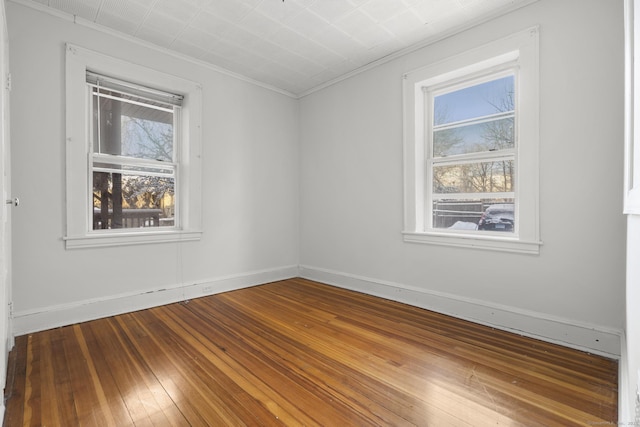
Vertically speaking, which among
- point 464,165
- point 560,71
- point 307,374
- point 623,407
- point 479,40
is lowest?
point 307,374

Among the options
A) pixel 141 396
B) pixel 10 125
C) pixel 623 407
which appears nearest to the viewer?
pixel 623 407

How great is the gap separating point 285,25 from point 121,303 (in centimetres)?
309

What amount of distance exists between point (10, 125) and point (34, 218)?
757mm

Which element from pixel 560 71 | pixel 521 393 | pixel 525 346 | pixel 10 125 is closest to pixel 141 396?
pixel 521 393

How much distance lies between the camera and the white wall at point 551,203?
85.0 inches

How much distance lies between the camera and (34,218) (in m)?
2.57

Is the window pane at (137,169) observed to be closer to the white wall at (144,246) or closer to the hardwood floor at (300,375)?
the white wall at (144,246)

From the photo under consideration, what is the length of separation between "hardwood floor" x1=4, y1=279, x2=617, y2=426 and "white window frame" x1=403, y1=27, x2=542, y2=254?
795 mm

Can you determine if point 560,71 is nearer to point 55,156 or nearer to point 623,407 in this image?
point 623,407

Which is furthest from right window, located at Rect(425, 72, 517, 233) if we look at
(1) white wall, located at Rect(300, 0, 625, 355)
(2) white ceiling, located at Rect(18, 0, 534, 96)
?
(2) white ceiling, located at Rect(18, 0, 534, 96)

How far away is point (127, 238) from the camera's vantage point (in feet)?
10.0

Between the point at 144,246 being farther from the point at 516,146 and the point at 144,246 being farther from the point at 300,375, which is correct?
the point at 516,146

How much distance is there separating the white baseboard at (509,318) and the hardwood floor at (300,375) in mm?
108

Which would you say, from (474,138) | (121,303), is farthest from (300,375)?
(474,138)
